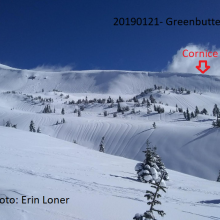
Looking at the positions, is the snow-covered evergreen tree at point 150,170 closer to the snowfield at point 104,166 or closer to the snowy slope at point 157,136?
the snowfield at point 104,166

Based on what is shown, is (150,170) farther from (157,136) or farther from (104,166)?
(157,136)

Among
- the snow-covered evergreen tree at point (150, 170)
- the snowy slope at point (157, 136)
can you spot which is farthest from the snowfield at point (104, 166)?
the snow-covered evergreen tree at point (150, 170)

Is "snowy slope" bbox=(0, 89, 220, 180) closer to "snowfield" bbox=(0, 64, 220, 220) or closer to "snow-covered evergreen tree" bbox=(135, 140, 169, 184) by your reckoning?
"snowfield" bbox=(0, 64, 220, 220)

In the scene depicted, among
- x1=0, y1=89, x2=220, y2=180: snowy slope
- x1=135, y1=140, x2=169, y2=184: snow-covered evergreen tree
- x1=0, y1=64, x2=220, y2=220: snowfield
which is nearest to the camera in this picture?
x1=0, y1=64, x2=220, y2=220: snowfield

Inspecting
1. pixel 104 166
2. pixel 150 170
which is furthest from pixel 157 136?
pixel 150 170

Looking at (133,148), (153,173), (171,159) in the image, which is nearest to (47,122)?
(133,148)

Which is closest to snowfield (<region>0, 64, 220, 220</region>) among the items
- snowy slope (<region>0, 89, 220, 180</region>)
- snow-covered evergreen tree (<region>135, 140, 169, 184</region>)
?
snowy slope (<region>0, 89, 220, 180</region>)

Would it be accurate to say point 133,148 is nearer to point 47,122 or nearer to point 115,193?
point 115,193

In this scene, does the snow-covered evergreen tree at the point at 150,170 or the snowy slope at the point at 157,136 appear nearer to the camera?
the snow-covered evergreen tree at the point at 150,170

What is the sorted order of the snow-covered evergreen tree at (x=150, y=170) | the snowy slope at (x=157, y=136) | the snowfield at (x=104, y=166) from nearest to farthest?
the snowfield at (x=104, y=166) < the snow-covered evergreen tree at (x=150, y=170) < the snowy slope at (x=157, y=136)

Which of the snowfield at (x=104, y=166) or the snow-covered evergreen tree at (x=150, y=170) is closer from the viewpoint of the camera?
the snowfield at (x=104, y=166)

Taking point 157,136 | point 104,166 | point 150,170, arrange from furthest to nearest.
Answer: point 157,136
point 104,166
point 150,170

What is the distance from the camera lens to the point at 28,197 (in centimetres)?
773

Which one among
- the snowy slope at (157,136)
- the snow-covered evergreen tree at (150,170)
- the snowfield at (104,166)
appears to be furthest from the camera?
the snowy slope at (157,136)
